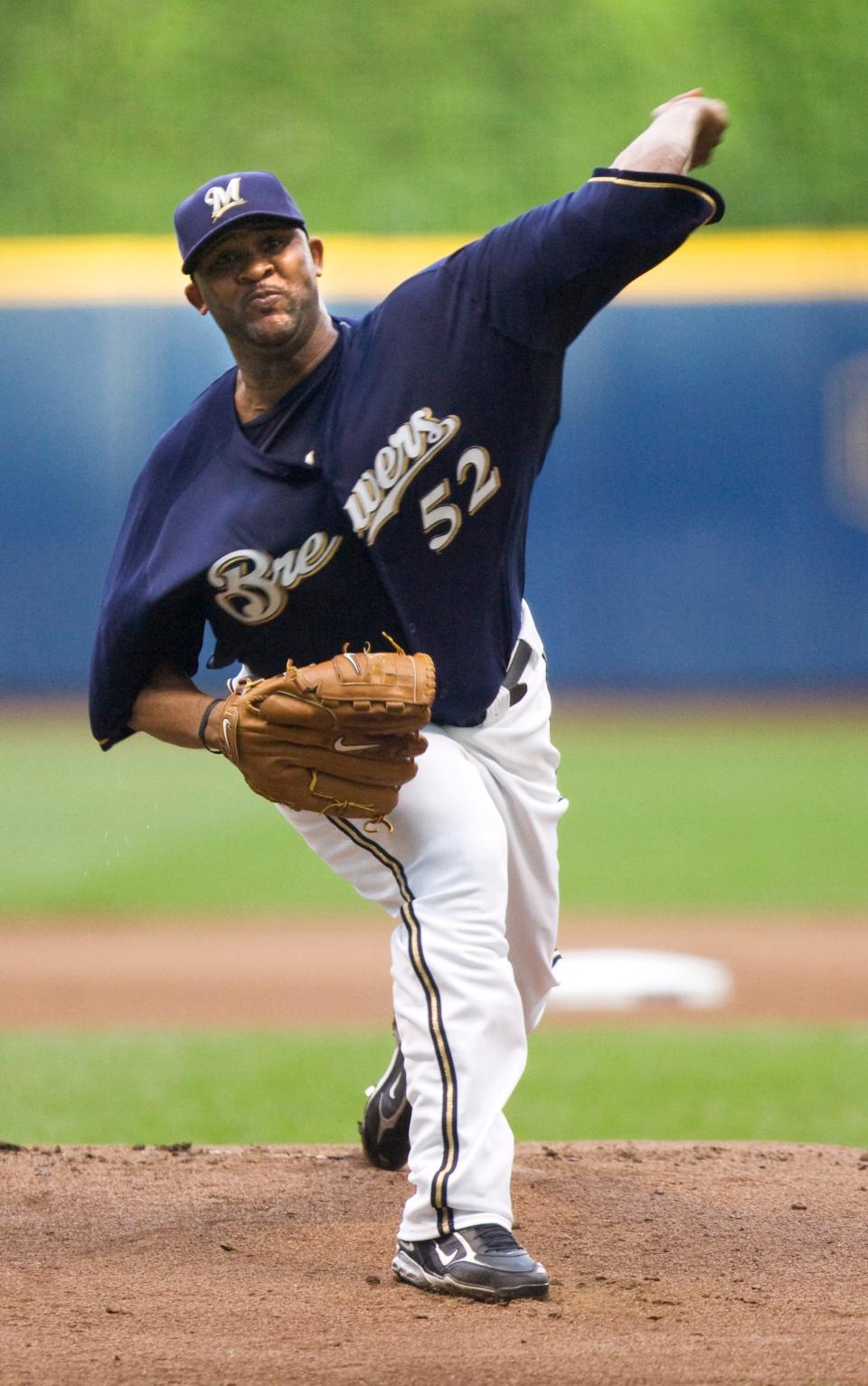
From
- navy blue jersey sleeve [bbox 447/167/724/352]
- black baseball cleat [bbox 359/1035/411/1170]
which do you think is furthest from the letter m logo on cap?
black baseball cleat [bbox 359/1035/411/1170]

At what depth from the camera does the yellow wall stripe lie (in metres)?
13.8

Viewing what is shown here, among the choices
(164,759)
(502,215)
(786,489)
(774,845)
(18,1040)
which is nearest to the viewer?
(18,1040)

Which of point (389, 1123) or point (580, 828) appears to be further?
point (580, 828)

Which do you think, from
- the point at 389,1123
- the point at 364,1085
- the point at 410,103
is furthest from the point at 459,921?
the point at 410,103

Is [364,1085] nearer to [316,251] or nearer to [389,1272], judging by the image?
[389,1272]

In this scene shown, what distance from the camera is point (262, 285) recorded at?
2.63m

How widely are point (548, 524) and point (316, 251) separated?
37.2 feet

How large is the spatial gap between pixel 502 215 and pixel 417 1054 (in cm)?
1557

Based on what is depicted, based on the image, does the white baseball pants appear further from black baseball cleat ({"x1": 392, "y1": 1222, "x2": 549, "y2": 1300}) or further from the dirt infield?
the dirt infield

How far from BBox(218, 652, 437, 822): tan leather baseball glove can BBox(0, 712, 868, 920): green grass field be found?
468 centimetres

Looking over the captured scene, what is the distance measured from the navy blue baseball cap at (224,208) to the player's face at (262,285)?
19 millimetres

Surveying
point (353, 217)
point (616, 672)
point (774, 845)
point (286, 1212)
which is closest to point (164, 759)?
point (616, 672)

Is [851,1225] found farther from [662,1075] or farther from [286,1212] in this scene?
[662,1075]

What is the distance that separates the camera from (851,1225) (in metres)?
2.91
